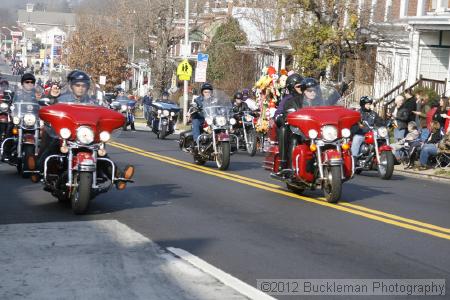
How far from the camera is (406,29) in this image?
36.6 metres

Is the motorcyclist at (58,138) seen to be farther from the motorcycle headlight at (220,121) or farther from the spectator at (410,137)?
the spectator at (410,137)

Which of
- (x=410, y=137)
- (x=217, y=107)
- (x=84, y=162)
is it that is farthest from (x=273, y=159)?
(x=410, y=137)

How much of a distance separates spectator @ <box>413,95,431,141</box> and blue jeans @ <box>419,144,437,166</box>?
55 centimetres

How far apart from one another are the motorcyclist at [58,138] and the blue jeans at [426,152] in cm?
1070

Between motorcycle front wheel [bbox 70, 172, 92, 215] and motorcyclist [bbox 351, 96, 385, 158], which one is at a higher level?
motorcyclist [bbox 351, 96, 385, 158]

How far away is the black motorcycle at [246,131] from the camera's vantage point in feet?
83.6

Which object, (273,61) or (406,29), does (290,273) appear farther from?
(273,61)

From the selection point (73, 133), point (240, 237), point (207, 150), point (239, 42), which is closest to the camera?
point (240, 237)

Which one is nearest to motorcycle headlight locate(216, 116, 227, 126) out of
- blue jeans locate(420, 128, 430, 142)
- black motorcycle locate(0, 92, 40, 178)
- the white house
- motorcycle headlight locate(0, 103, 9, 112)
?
black motorcycle locate(0, 92, 40, 178)

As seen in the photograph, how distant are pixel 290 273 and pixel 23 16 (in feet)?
648

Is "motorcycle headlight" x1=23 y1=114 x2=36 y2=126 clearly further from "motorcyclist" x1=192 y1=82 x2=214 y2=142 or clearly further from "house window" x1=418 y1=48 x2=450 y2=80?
"house window" x1=418 y1=48 x2=450 y2=80

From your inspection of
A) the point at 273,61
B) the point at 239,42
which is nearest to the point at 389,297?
the point at 273,61

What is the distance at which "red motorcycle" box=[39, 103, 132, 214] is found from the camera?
12.0 meters

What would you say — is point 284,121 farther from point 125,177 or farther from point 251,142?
point 251,142
